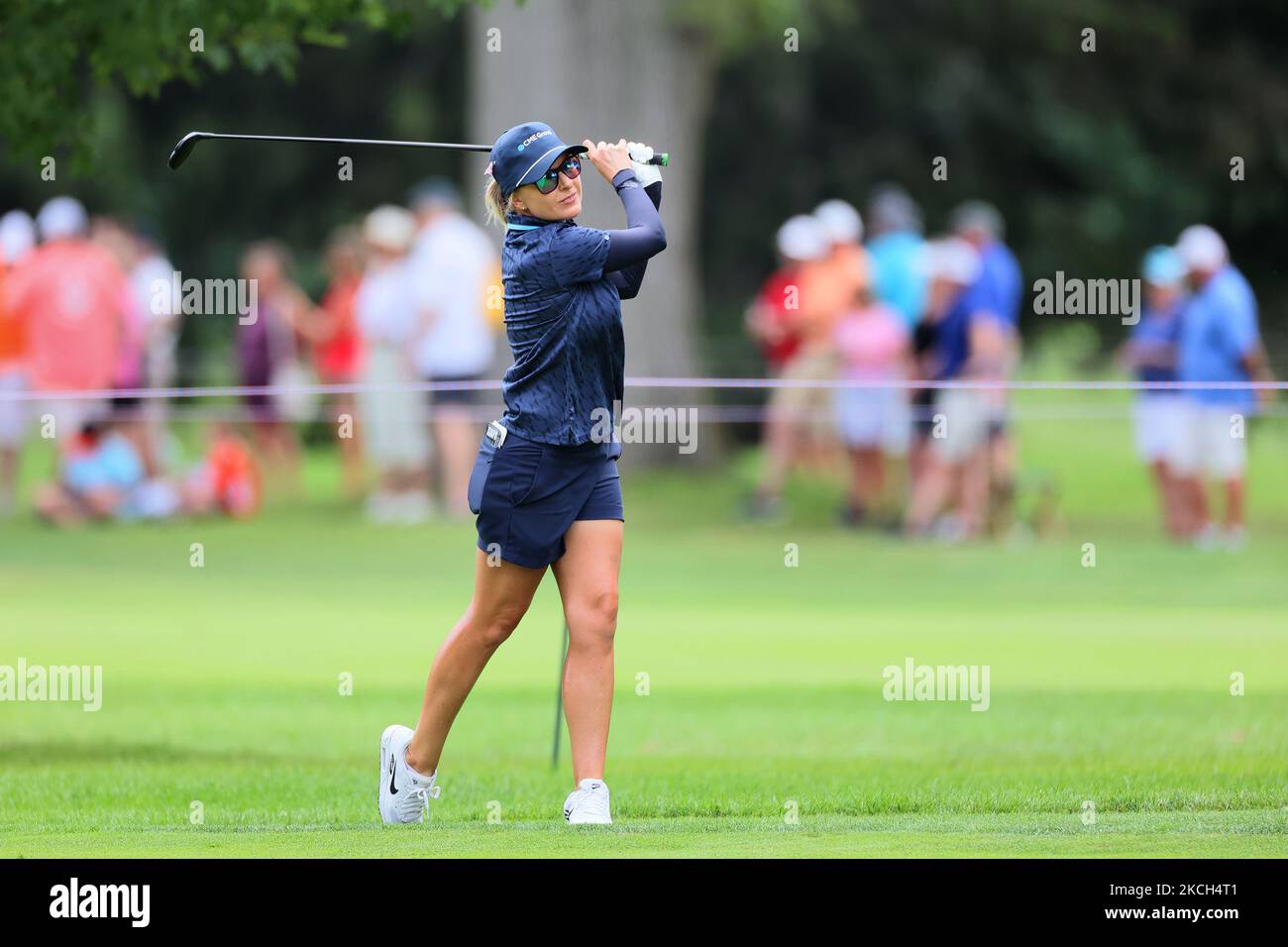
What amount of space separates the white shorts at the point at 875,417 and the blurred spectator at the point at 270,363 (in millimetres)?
5542

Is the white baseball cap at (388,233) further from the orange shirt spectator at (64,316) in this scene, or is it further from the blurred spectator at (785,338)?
the blurred spectator at (785,338)

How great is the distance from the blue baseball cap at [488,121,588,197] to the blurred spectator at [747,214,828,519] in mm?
12899

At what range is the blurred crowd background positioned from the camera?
19328mm

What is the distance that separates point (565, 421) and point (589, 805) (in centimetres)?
125

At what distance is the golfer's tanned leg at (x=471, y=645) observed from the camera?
8.04 meters

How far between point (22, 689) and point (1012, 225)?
22292 millimetres

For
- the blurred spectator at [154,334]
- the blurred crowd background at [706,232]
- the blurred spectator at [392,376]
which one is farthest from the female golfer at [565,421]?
the blurred spectator at [154,334]

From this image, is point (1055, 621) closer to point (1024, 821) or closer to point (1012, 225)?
point (1024, 821)

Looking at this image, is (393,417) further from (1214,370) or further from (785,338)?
(1214,370)

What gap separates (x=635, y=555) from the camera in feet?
60.7

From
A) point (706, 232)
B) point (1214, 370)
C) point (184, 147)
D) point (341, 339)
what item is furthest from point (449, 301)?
point (706, 232)

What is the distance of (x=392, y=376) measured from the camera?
21.3m

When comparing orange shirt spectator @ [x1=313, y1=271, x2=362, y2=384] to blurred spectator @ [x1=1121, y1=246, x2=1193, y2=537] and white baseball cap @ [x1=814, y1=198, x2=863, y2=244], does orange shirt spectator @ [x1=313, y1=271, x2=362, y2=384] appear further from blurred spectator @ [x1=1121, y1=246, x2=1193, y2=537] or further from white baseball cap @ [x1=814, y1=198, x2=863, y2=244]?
blurred spectator @ [x1=1121, y1=246, x2=1193, y2=537]

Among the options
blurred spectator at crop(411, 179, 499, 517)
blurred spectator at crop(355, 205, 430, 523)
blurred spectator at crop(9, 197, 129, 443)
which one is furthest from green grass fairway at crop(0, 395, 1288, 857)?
blurred spectator at crop(411, 179, 499, 517)
